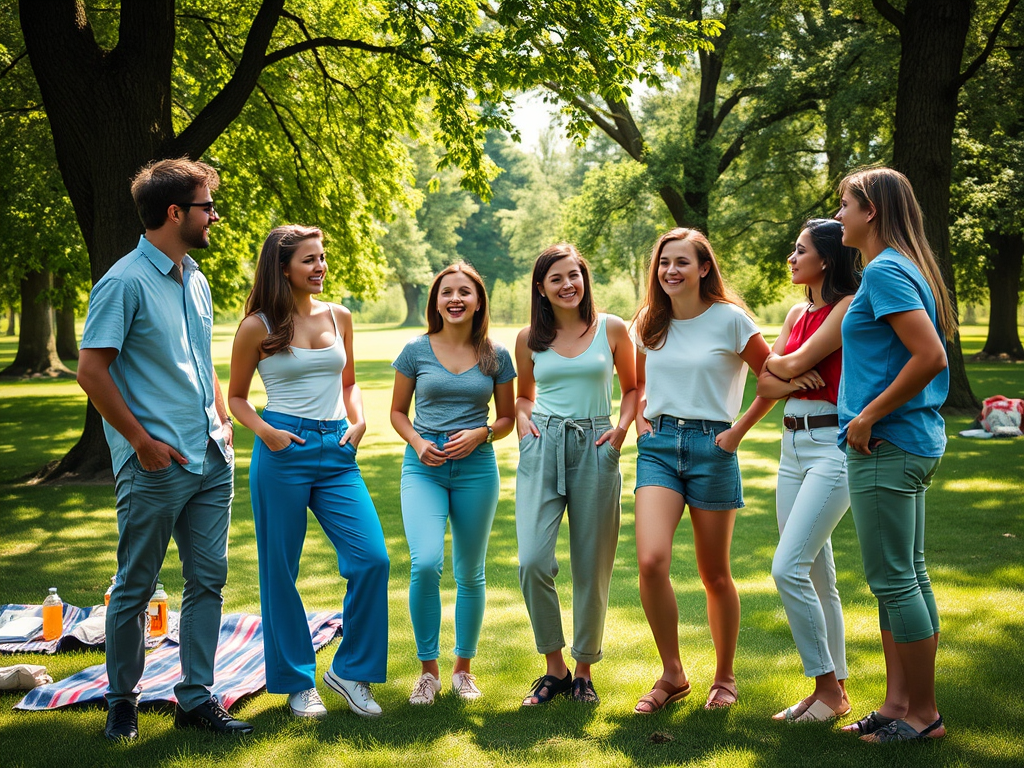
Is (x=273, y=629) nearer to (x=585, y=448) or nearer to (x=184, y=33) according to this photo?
(x=585, y=448)

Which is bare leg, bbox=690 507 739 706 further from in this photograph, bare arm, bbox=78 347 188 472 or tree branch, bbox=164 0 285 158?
tree branch, bbox=164 0 285 158

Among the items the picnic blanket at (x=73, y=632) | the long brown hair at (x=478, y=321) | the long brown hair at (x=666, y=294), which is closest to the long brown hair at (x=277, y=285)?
the long brown hair at (x=478, y=321)

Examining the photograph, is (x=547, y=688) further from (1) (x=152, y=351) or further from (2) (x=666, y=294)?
(1) (x=152, y=351)

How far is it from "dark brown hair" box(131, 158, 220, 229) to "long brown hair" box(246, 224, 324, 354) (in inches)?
18.3

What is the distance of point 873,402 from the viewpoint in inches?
141

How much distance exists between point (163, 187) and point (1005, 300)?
31.2m

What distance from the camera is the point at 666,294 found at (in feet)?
14.5

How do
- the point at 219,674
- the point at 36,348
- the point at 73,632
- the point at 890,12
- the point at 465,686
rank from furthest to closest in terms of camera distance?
the point at 36,348
the point at 890,12
the point at 73,632
the point at 219,674
the point at 465,686

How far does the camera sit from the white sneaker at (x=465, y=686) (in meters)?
4.48

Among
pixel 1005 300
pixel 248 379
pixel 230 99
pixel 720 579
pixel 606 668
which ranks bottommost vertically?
pixel 606 668

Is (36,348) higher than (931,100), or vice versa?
(931,100)

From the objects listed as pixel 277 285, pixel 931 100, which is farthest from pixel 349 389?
pixel 931 100

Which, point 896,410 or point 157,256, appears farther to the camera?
point 157,256

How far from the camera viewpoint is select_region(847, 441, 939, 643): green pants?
3621mm
